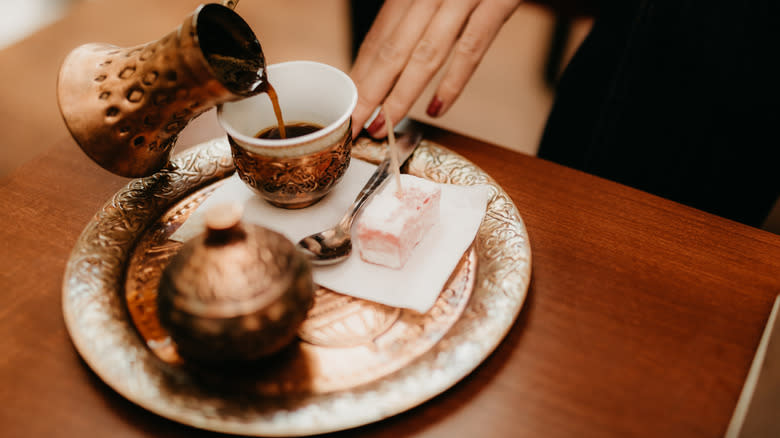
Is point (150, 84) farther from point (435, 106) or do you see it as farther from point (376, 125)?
point (435, 106)

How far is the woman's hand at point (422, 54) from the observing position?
1003 millimetres

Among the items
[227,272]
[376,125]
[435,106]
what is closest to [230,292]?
[227,272]

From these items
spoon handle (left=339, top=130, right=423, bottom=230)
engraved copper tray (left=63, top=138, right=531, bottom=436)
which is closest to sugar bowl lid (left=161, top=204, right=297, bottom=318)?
engraved copper tray (left=63, top=138, right=531, bottom=436)

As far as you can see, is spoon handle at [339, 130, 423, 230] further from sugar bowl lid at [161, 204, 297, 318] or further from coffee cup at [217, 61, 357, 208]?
sugar bowl lid at [161, 204, 297, 318]

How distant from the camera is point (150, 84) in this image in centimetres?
68

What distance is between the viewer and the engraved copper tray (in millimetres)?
577

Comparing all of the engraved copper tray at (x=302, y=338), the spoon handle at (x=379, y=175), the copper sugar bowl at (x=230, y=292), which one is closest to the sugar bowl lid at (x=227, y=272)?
the copper sugar bowl at (x=230, y=292)

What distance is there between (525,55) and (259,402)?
5.90 feet

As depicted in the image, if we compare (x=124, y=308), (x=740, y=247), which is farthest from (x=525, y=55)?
(x=124, y=308)

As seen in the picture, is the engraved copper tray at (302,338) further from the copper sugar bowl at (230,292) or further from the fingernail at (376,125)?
the fingernail at (376,125)

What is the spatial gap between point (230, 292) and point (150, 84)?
1.07ft

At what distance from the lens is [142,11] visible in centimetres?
231

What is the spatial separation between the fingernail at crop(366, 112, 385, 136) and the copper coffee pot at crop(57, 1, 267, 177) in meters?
0.26

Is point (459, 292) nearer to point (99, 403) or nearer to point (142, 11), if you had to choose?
point (99, 403)
